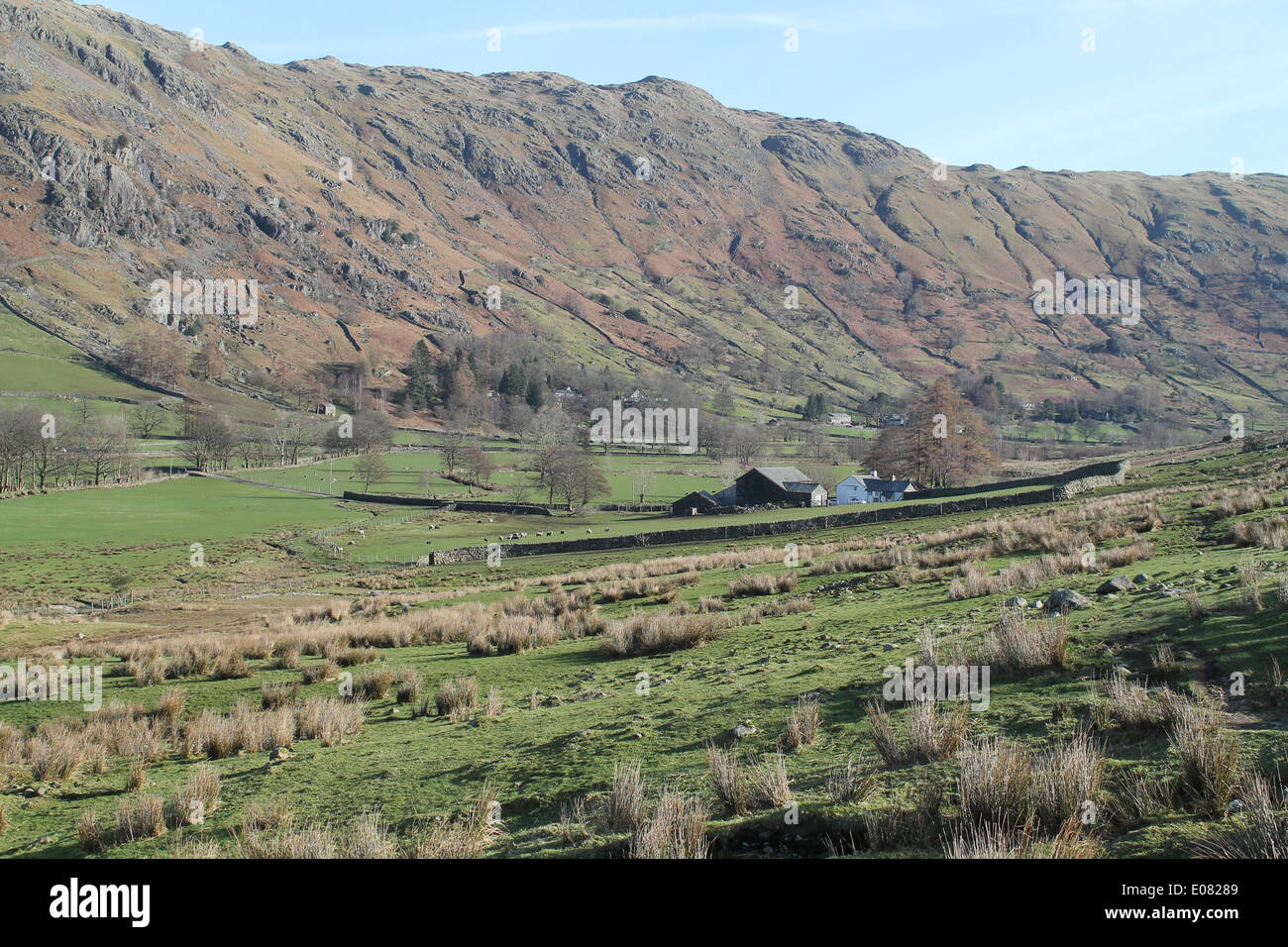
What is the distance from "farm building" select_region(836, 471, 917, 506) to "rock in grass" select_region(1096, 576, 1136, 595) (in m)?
68.2

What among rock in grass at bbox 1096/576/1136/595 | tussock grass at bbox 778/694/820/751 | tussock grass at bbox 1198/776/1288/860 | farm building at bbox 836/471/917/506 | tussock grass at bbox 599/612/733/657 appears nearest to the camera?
tussock grass at bbox 1198/776/1288/860

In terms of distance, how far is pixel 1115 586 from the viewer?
1248 centimetres

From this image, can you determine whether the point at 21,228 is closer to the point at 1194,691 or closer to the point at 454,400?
the point at 454,400

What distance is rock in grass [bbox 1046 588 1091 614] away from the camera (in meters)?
11.6

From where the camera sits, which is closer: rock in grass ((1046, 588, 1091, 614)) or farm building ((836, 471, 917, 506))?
rock in grass ((1046, 588, 1091, 614))

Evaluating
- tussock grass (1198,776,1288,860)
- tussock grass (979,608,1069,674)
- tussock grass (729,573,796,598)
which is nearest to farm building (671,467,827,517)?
tussock grass (729,573,796,598)

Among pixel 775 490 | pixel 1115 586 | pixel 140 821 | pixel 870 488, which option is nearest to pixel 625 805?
pixel 140 821

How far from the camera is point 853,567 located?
2361 cm

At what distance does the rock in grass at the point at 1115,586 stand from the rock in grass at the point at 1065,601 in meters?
0.49

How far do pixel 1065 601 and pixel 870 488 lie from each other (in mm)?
75409

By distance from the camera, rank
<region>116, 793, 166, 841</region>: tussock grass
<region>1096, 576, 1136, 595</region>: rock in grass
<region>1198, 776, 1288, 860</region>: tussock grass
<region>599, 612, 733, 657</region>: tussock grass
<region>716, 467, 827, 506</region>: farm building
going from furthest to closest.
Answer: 1. <region>716, 467, 827, 506</region>: farm building
2. <region>599, 612, 733, 657</region>: tussock grass
3. <region>1096, 576, 1136, 595</region>: rock in grass
4. <region>116, 793, 166, 841</region>: tussock grass
5. <region>1198, 776, 1288, 860</region>: tussock grass

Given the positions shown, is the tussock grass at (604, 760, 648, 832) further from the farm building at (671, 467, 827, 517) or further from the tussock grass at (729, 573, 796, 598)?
the farm building at (671, 467, 827, 517)
